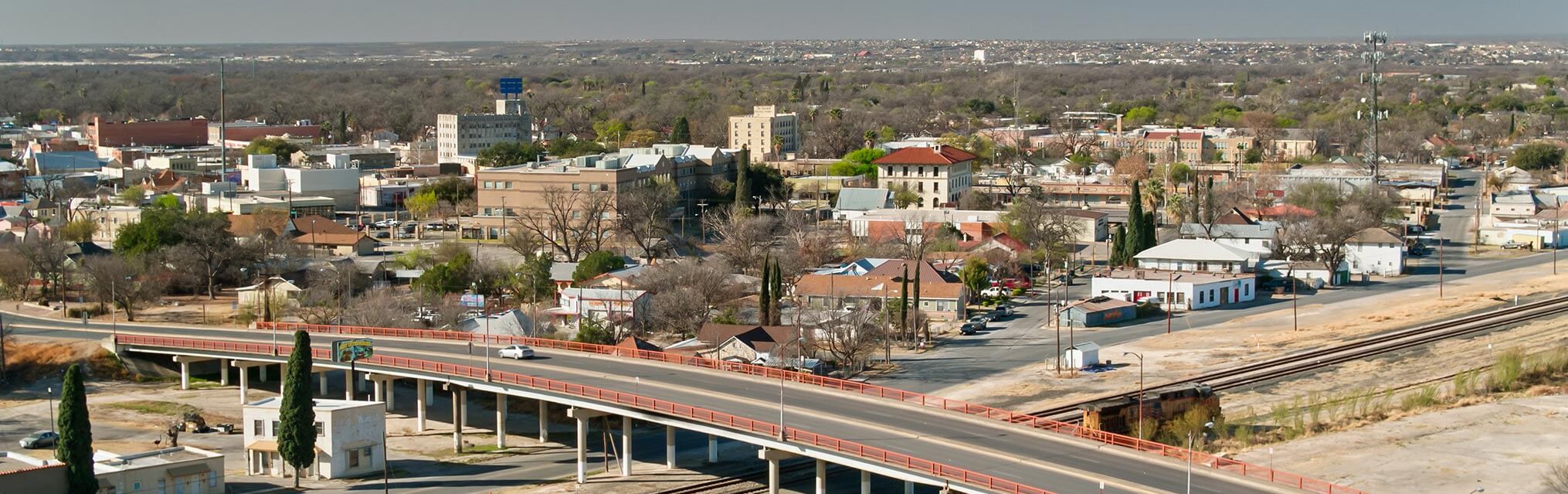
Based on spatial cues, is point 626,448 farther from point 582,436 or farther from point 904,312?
point 904,312

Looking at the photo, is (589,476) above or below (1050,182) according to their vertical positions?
below

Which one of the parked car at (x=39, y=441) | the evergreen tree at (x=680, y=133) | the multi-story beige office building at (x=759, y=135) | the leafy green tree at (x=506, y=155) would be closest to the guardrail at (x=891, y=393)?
the parked car at (x=39, y=441)

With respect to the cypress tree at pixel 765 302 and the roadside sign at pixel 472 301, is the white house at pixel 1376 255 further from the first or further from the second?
the roadside sign at pixel 472 301

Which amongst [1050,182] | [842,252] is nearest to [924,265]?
[842,252]

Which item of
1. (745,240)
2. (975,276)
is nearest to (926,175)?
(745,240)

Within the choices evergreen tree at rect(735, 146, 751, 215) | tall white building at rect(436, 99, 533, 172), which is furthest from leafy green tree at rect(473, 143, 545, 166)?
evergreen tree at rect(735, 146, 751, 215)

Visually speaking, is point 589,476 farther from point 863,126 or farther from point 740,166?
point 863,126
